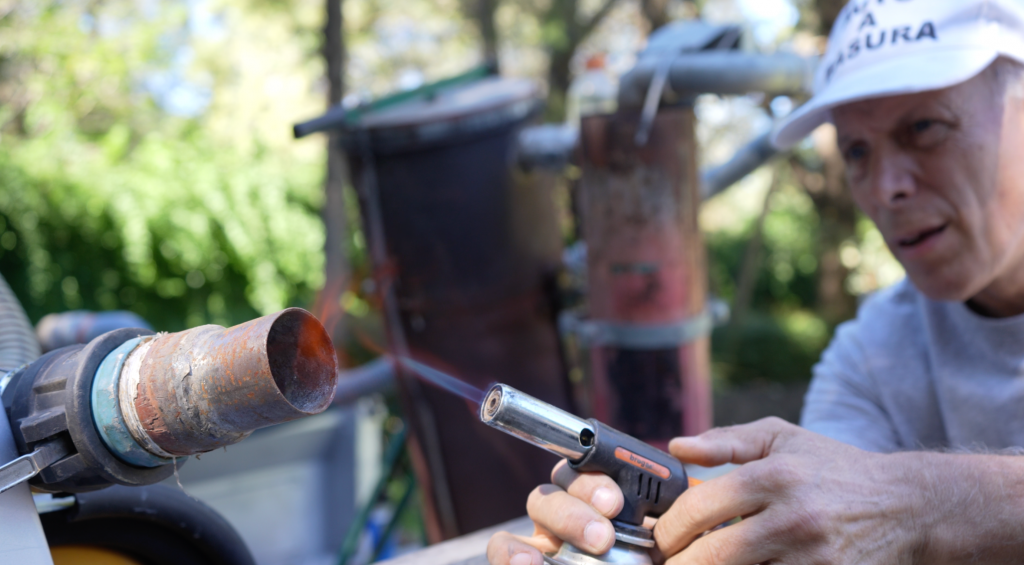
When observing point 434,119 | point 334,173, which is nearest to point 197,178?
point 334,173

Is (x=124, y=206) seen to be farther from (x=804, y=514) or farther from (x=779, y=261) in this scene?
(x=779, y=261)

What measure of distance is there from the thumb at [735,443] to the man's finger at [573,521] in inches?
8.6

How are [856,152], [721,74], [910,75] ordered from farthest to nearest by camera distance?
[721,74], [856,152], [910,75]

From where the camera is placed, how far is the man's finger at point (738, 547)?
36.2 inches

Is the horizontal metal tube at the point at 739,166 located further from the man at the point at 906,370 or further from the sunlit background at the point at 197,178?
the man at the point at 906,370

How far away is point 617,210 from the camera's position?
227cm

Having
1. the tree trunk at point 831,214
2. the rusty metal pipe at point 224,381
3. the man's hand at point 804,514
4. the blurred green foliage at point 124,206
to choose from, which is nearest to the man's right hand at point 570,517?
the man's hand at point 804,514

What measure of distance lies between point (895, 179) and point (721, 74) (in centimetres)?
99

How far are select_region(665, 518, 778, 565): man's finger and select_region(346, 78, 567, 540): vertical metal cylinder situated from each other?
176cm

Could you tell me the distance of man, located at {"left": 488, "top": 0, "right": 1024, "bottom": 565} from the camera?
94 centimetres

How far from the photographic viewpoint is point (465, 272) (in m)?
2.61

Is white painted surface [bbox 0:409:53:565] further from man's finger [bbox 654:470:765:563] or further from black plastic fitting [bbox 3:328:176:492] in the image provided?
man's finger [bbox 654:470:765:563]

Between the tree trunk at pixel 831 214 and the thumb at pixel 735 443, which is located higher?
the thumb at pixel 735 443

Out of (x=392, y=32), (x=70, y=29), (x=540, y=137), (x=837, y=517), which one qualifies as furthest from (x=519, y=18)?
(x=837, y=517)
